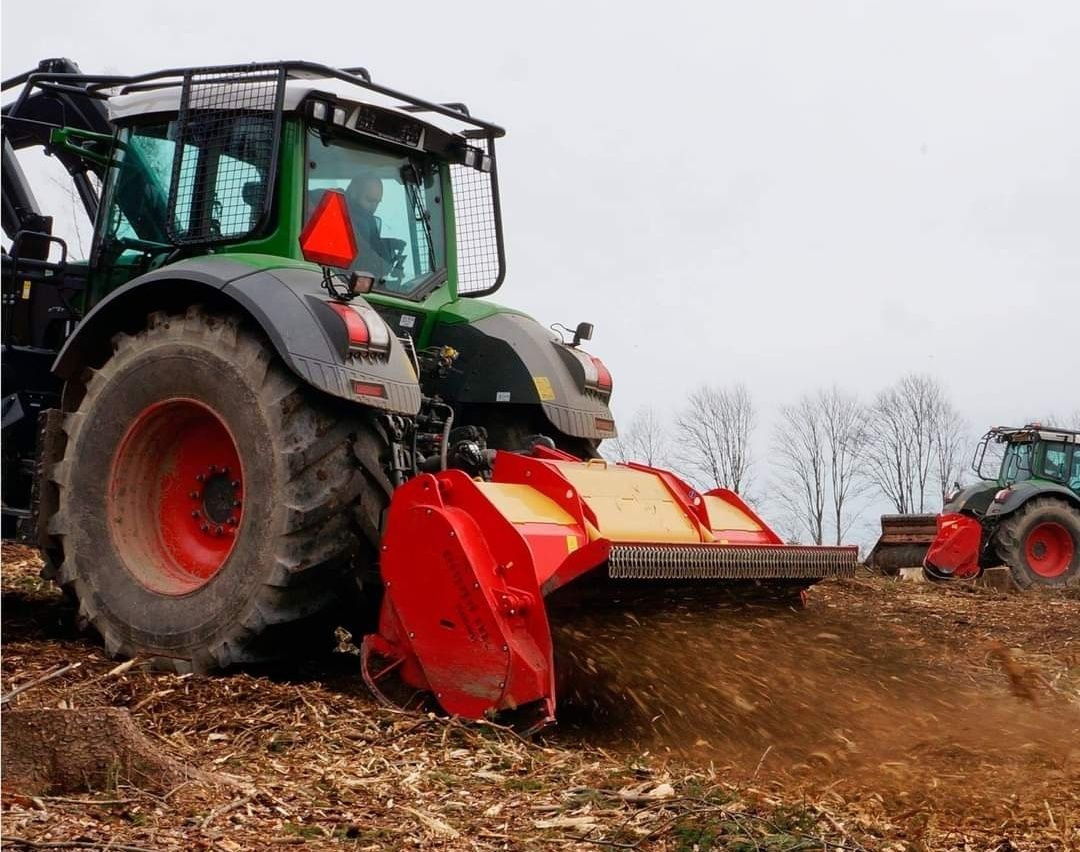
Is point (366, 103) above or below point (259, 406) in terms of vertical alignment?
above

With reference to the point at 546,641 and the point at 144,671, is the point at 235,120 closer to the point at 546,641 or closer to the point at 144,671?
the point at 144,671

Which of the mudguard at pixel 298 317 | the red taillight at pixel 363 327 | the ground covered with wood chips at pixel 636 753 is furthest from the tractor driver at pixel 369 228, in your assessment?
the ground covered with wood chips at pixel 636 753

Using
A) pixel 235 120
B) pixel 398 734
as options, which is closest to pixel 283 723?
pixel 398 734

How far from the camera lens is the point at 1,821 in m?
3.04

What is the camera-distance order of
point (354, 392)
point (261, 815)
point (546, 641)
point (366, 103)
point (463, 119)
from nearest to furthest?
point (261, 815), point (546, 641), point (354, 392), point (366, 103), point (463, 119)

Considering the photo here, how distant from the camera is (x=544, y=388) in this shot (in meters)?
6.18

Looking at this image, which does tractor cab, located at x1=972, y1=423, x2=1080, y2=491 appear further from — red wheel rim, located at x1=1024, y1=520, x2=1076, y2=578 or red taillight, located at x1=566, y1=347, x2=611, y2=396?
red taillight, located at x1=566, y1=347, x2=611, y2=396

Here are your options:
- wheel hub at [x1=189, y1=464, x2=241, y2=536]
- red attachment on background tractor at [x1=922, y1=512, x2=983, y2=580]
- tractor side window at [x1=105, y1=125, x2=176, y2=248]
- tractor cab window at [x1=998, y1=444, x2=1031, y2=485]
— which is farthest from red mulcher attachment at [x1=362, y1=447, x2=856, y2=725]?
tractor cab window at [x1=998, y1=444, x2=1031, y2=485]

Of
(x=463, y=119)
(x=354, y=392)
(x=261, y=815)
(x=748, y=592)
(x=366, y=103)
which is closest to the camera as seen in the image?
(x=261, y=815)

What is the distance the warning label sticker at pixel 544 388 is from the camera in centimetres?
615

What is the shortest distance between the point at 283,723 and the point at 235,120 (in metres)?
2.84

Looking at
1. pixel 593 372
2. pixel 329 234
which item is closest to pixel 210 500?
pixel 329 234

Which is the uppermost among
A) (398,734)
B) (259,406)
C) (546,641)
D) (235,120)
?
(235,120)

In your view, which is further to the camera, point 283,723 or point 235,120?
point 235,120
